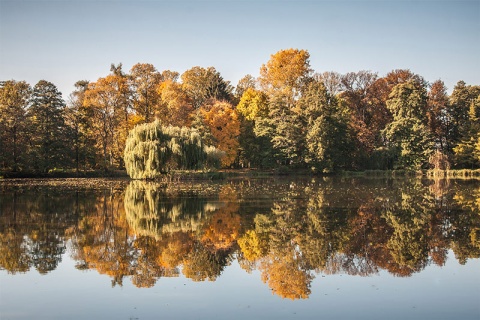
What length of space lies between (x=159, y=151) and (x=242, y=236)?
84.7 ft

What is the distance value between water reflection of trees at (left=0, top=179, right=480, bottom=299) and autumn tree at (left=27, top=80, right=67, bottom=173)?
2350 centimetres

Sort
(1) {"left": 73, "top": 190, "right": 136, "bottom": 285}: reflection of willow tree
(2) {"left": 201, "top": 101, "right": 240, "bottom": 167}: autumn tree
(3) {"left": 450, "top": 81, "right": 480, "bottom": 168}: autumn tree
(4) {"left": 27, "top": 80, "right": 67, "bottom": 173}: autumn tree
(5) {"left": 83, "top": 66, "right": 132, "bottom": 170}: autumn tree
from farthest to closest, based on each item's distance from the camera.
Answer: (3) {"left": 450, "top": 81, "right": 480, "bottom": 168}: autumn tree
(2) {"left": 201, "top": 101, "right": 240, "bottom": 167}: autumn tree
(5) {"left": 83, "top": 66, "right": 132, "bottom": 170}: autumn tree
(4) {"left": 27, "top": 80, "right": 67, "bottom": 173}: autumn tree
(1) {"left": 73, "top": 190, "right": 136, "bottom": 285}: reflection of willow tree

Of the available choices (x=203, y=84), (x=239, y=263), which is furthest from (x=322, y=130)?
(x=239, y=263)

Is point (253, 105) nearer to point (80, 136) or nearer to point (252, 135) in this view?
point (252, 135)

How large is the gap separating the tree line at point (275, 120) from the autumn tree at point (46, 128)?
0.32 ft

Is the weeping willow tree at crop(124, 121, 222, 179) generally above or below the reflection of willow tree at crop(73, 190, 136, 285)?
above

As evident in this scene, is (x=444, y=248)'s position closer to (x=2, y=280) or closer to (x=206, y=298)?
(x=206, y=298)

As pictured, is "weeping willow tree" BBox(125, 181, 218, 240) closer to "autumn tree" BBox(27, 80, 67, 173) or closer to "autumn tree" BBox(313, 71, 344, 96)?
"autumn tree" BBox(27, 80, 67, 173)

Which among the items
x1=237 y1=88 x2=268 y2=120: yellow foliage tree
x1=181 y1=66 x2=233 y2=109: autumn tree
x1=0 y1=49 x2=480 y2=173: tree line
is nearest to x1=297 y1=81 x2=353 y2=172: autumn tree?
x1=0 y1=49 x2=480 y2=173: tree line

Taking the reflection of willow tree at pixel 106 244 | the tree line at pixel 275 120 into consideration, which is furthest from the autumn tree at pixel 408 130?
the reflection of willow tree at pixel 106 244

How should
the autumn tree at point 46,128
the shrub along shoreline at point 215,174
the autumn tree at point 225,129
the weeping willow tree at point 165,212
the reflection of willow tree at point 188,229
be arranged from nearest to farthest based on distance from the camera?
the reflection of willow tree at point 188,229
the weeping willow tree at point 165,212
the shrub along shoreline at point 215,174
the autumn tree at point 46,128
the autumn tree at point 225,129

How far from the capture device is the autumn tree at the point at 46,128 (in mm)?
46219

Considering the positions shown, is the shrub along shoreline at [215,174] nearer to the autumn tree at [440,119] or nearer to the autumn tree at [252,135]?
the autumn tree at [252,135]

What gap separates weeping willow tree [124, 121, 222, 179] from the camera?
128 feet
